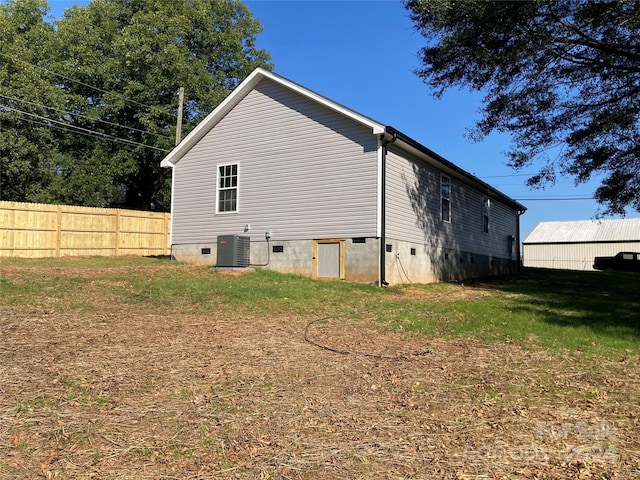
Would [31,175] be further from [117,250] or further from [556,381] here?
[556,381]

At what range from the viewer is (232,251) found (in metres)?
14.1

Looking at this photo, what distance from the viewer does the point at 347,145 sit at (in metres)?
13.9

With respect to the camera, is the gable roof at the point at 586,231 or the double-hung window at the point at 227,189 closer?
the double-hung window at the point at 227,189

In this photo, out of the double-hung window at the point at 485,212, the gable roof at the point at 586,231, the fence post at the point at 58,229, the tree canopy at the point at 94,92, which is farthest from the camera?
the gable roof at the point at 586,231

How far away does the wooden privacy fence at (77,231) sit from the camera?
Result: 59.2 ft

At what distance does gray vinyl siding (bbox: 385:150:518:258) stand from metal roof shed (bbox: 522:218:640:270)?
81.9 feet

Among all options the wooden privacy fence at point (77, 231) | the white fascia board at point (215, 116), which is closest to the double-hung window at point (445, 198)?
the white fascia board at point (215, 116)

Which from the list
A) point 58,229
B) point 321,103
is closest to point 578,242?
point 321,103

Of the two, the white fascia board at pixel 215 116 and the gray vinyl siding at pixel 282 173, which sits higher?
the white fascia board at pixel 215 116

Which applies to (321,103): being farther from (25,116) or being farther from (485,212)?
(25,116)

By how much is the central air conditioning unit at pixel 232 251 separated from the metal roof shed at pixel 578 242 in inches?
1439

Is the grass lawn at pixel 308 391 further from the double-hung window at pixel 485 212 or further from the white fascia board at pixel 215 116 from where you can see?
the double-hung window at pixel 485 212

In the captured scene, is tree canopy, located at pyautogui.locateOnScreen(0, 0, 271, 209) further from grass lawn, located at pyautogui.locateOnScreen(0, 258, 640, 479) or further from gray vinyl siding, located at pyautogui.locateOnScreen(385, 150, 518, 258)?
grass lawn, located at pyautogui.locateOnScreen(0, 258, 640, 479)

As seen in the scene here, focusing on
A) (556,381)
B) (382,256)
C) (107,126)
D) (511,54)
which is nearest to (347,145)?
(382,256)
